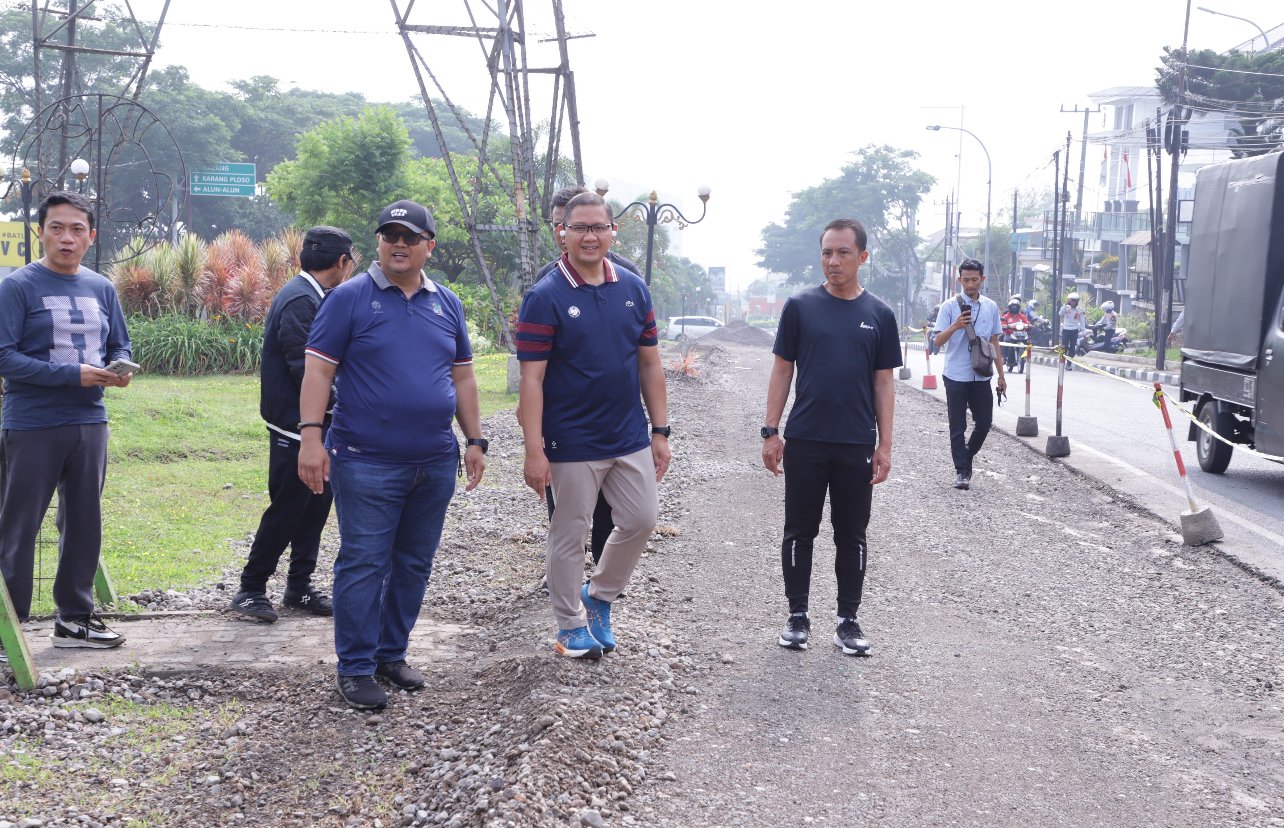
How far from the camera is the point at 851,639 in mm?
5676

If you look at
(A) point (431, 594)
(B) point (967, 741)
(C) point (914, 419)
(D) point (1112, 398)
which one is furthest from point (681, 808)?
(D) point (1112, 398)

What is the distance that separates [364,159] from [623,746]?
32.4m

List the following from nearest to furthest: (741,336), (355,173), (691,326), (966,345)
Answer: (966,345), (355,173), (741,336), (691,326)

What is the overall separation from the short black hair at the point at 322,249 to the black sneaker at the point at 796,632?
2.76 m

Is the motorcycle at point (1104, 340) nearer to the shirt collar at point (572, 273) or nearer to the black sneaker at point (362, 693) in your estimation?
the shirt collar at point (572, 273)

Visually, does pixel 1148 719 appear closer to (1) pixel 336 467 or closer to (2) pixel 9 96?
(1) pixel 336 467

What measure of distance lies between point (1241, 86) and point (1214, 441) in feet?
99.2

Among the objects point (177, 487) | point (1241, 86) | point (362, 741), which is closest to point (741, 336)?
point (1241, 86)

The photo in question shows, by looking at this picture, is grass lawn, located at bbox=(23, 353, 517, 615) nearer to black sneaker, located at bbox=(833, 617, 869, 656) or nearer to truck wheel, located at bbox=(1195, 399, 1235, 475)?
black sneaker, located at bbox=(833, 617, 869, 656)

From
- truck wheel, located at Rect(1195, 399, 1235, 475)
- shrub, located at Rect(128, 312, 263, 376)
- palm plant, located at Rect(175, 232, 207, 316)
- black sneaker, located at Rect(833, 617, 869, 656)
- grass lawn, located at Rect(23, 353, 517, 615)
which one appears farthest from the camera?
palm plant, located at Rect(175, 232, 207, 316)

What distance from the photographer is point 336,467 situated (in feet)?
15.9

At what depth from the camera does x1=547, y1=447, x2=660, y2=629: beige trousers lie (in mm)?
5070

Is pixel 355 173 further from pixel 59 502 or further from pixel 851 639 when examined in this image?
pixel 851 639

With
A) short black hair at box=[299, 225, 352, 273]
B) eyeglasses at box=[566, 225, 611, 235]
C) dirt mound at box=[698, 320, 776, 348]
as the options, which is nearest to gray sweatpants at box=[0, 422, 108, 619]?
short black hair at box=[299, 225, 352, 273]
